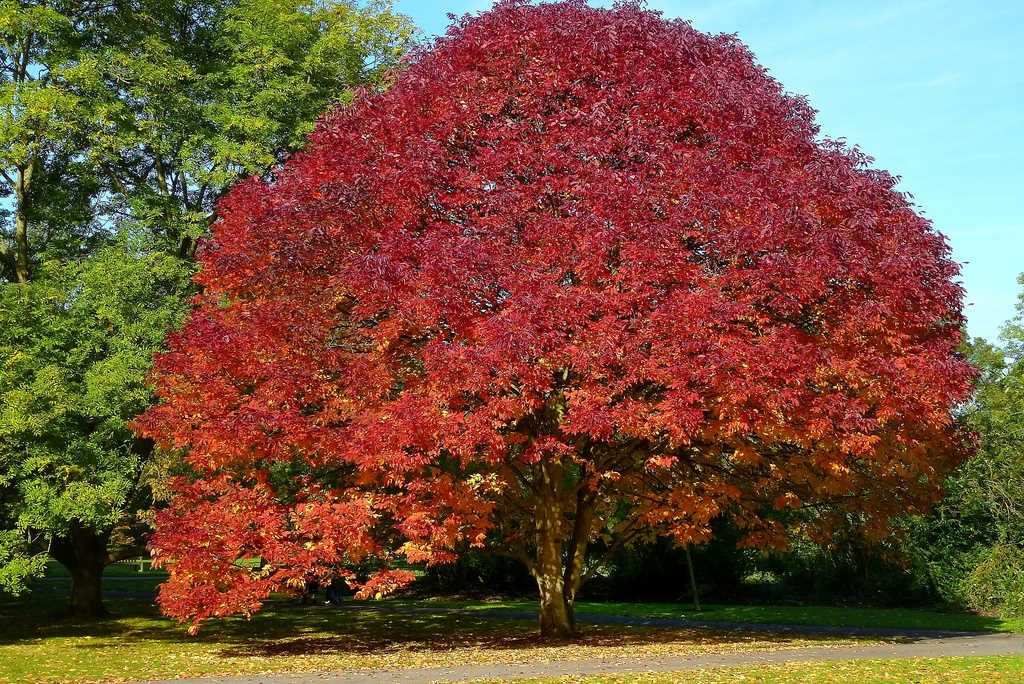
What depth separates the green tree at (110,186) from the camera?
17422 millimetres

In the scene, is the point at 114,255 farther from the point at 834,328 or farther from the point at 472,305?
the point at 834,328

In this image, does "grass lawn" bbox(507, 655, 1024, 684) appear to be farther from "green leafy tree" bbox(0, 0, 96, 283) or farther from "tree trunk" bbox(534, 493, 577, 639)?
"green leafy tree" bbox(0, 0, 96, 283)

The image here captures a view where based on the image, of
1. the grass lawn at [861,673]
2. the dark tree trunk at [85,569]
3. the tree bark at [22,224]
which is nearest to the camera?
the grass lawn at [861,673]

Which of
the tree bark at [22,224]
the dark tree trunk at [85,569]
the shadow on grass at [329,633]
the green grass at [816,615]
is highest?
the tree bark at [22,224]

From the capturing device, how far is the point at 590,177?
1351cm

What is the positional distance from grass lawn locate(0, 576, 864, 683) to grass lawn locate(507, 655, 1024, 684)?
268 centimetres

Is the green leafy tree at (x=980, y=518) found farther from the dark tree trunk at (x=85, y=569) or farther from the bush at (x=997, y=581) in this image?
the dark tree trunk at (x=85, y=569)

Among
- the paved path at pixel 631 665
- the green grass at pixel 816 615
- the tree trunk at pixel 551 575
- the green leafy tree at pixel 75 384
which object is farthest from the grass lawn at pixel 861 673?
the green leafy tree at pixel 75 384

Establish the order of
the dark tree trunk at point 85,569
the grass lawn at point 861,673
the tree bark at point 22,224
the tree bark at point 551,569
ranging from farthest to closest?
the dark tree trunk at point 85,569 < the tree bark at point 22,224 < the tree bark at point 551,569 < the grass lawn at point 861,673

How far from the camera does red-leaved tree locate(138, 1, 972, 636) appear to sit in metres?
12.4

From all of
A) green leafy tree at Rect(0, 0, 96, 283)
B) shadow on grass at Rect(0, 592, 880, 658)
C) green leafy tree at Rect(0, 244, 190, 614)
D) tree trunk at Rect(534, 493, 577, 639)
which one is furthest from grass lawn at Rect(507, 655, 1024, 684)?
green leafy tree at Rect(0, 0, 96, 283)

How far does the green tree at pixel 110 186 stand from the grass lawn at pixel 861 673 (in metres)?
11.6

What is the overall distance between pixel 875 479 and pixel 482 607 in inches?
636

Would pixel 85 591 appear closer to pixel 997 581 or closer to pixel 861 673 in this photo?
pixel 861 673
